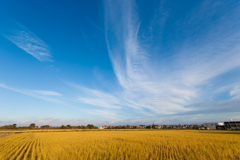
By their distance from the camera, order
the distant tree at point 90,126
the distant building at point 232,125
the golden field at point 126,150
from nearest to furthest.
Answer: the golden field at point 126,150
the distant building at point 232,125
the distant tree at point 90,126

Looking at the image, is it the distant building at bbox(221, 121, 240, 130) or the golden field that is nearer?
the golden field

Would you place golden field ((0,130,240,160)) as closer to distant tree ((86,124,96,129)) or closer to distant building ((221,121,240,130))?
distant building ((221,121,240,130))

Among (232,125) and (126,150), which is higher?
(232,125)

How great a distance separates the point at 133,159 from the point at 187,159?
3913 mm

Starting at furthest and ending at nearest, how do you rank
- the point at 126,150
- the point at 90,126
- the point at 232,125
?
the point at 90,126 < the point at 232,125 < the point at 126,150

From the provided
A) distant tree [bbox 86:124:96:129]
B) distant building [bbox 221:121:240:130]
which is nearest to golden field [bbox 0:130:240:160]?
distant building [bbox 221:121:240:130]

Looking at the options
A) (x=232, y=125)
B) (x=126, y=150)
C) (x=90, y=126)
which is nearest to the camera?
(x=126, y=150)

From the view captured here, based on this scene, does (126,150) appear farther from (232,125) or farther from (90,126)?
(90,126)

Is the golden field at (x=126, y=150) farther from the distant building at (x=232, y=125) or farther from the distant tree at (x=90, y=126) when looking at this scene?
the distant tree at (x=90, y=126)

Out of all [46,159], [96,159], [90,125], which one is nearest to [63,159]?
[46,159]

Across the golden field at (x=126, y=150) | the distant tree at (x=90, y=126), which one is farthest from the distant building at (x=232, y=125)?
the distant tree at (x=90, y=126)

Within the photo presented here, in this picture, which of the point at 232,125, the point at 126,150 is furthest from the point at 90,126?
the point at 126,150

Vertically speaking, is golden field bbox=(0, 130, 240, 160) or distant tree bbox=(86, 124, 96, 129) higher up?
distant tree bbox=(86, 124, 96, 129)

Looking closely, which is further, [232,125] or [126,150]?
[232,125]
